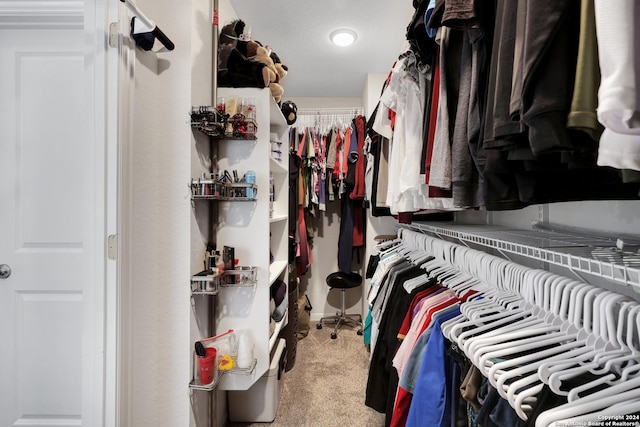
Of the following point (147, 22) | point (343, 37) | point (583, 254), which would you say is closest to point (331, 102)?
point (343, 37)

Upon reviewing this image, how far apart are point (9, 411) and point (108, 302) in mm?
843

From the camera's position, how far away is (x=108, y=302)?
112 centimetres

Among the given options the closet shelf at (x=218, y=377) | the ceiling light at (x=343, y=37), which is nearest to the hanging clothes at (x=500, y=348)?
the closet shelf at (x=218, y=377)

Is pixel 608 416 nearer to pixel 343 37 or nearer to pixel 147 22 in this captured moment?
pixel 147 22

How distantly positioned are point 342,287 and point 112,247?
227 cm

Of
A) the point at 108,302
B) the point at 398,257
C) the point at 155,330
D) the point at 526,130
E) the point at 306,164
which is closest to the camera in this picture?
the point at 526,130

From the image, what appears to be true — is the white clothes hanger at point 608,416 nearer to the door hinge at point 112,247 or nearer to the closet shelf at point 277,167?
the door hinge at point 112,247

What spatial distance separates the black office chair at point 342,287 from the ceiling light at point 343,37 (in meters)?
2.13

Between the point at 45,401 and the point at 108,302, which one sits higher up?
the point at 108,302

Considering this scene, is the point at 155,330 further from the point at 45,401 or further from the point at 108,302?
the point at 45,401

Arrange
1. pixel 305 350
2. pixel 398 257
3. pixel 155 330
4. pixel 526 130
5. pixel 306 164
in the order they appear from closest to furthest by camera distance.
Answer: pixel 526 130 → pixel 155 330 → pixel 398 257 → pixel 305 350 → pixel 306 164

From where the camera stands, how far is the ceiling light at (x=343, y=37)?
7.35 feet

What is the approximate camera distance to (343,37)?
229cm

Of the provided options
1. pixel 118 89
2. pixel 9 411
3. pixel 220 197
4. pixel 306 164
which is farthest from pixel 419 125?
pixel 9 411
